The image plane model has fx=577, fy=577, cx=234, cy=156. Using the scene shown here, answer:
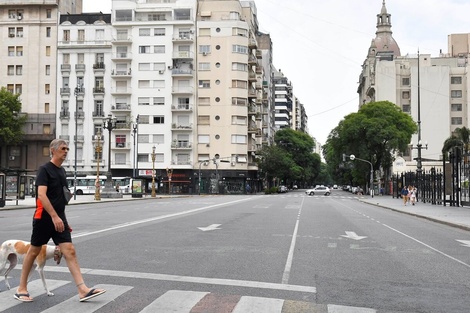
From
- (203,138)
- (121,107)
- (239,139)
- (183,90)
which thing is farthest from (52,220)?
(121,107)

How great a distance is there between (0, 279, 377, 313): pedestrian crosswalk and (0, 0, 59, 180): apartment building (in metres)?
76.6

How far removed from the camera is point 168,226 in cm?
1838

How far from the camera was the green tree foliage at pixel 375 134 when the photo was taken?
76.0 metres

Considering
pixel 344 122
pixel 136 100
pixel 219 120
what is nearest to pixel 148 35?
pixel 136 100

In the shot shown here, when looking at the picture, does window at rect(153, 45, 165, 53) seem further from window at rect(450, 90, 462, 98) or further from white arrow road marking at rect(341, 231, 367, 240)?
white arrow road marking at rect(341, 231, 367, 240)

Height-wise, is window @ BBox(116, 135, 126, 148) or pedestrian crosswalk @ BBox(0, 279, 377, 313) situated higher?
window @ BBox(116, 135, 126, 148)

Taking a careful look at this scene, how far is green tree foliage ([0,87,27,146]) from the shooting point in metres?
74.4

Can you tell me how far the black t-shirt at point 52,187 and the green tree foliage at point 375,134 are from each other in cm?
7187

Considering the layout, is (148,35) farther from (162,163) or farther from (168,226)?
(168,226)

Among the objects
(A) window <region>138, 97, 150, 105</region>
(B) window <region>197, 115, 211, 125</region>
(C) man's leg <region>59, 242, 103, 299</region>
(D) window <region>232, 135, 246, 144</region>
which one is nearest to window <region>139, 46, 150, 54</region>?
(A) window <region>138, 97, 150, 105</region>

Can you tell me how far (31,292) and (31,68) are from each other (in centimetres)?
7946

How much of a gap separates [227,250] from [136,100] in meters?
72.2

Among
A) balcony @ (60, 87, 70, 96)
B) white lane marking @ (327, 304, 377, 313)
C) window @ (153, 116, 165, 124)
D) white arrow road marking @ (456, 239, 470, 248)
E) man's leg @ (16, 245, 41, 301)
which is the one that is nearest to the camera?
white lane marking @ (327, 304, 377, 313)

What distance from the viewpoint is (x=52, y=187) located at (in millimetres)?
6629
